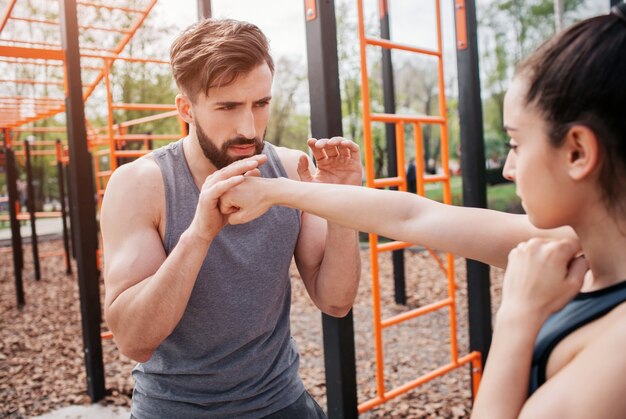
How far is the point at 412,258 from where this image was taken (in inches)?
392

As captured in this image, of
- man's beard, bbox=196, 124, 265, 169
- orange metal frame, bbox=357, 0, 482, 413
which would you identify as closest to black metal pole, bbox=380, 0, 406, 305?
orange metal frame, bbox=357, 0, 482, 413

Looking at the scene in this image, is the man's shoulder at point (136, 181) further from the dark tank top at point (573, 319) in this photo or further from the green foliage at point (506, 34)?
the green foliage at point (506, 34)

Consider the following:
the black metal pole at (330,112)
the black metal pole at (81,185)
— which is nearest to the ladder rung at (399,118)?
the black metal pole at (330,112)

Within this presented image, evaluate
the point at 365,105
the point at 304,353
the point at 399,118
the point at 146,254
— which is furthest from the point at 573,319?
the point at 304,353

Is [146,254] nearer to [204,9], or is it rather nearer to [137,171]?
[137,171]

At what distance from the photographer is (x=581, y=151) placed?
919 mm

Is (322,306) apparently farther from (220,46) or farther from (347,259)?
(220,46)

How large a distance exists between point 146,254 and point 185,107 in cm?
57

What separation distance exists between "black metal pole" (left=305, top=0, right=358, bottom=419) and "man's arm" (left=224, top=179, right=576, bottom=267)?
1.04 meters

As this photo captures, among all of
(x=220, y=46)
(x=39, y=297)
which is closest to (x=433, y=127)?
(x=39, y=297)

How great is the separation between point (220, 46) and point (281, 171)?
1.50ft

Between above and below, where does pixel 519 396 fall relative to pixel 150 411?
above

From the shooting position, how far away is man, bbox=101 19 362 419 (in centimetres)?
152

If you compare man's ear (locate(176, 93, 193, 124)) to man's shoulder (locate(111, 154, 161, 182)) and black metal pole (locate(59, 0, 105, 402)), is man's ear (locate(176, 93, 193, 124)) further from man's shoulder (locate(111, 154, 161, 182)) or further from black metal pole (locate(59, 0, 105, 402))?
black metal pole (locate(59, 0, 105, 402))
